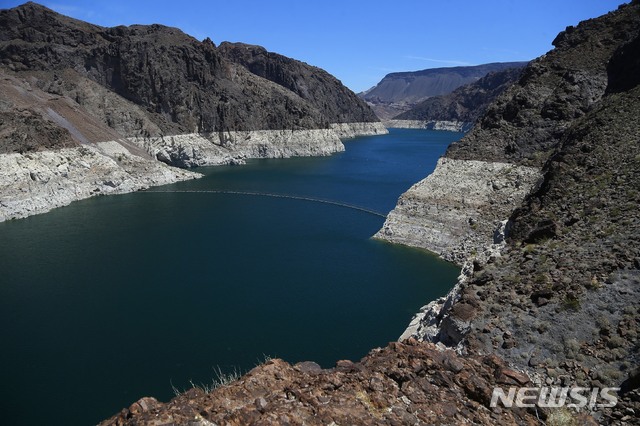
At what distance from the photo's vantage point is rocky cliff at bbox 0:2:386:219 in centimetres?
6066

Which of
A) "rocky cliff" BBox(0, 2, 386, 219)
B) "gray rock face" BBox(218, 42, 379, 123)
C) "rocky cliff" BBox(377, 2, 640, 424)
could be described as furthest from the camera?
"gray rock face" BBox(218, 42, 379, 123)

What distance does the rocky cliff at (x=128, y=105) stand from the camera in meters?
60.7

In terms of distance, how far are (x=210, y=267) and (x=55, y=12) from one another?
307 ft

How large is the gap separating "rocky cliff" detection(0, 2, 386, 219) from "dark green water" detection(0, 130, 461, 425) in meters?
13.1

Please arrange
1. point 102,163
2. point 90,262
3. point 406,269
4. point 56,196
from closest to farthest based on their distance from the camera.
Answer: point 406,269
point 90,262
point 56,196
point 102,163

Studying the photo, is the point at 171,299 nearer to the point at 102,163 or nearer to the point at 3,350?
the point at 3,350

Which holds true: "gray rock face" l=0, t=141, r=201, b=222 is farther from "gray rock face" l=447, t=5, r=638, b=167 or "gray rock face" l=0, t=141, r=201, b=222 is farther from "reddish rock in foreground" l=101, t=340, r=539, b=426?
"reddish rock in foreground" l=101, t=340, r=539, b=426

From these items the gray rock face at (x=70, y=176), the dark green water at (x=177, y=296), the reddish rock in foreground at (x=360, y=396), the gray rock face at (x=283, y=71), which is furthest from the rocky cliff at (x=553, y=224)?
the gray rock face at (x=283, y=71)

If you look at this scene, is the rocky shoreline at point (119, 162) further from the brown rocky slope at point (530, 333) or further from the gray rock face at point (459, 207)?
the brown rocky slope at point (530, 333)

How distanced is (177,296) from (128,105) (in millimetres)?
76063

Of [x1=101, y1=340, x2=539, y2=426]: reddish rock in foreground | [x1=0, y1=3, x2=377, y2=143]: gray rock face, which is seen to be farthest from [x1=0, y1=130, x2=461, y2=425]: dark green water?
[x1=0, y1=3, x2=377, y2=143]: gray rock face

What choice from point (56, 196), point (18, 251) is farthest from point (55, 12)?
point (18, 251)

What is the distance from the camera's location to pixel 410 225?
129 ft

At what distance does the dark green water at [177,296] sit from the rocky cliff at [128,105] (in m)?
13.1
